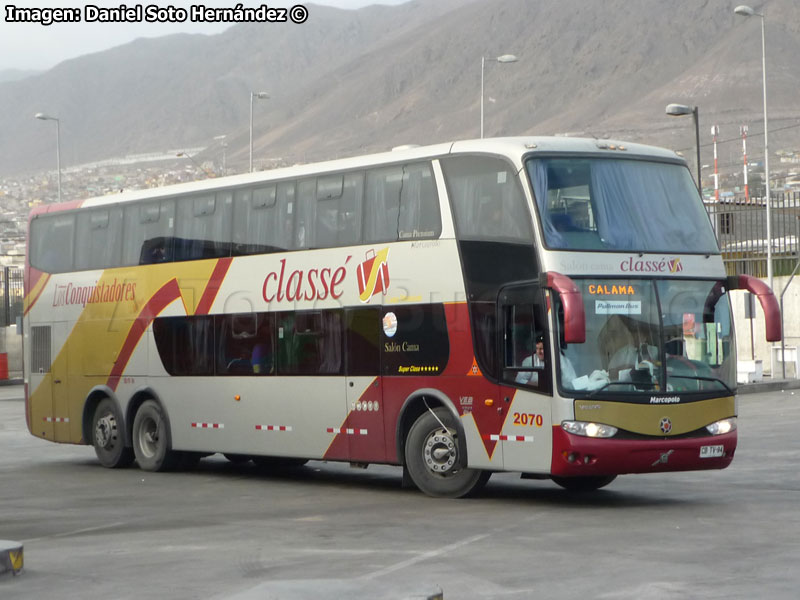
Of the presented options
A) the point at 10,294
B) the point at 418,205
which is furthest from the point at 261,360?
the point at 10,294

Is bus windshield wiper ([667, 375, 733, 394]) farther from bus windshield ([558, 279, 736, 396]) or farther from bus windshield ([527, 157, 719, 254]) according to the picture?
bus windshield ([527, 157, 719, 254])

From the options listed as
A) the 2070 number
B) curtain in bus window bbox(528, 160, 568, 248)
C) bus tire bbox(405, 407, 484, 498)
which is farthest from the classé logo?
bus tire bbox(405, 407, 484, 498)

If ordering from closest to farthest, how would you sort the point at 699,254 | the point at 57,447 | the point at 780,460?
the point at 699,254, the point at 780,460, the point at 57,447

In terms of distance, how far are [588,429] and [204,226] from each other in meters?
7.11

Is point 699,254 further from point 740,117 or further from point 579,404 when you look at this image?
point 740,117

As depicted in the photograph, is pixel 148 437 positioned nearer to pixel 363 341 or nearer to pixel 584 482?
pixel 363 341

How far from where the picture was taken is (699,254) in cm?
1492

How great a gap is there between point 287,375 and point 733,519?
21.1 feet

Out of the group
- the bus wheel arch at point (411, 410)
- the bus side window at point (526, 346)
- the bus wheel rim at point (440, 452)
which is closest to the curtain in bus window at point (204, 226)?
the bus wheel arch at point (411, 410)

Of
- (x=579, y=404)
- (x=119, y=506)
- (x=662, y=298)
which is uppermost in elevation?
(x=662, y=298)

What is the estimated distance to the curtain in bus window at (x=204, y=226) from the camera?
18.7 m

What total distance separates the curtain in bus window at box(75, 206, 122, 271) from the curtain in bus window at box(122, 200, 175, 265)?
0.19 meters

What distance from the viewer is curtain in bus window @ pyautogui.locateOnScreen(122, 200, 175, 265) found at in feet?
65.0

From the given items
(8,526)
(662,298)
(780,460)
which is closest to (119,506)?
(8,526)
